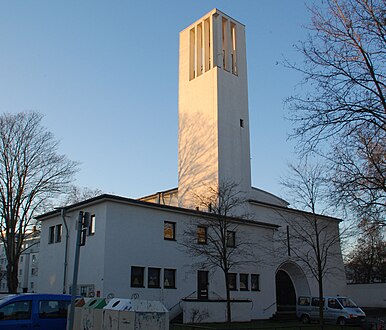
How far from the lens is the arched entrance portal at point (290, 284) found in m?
38.0

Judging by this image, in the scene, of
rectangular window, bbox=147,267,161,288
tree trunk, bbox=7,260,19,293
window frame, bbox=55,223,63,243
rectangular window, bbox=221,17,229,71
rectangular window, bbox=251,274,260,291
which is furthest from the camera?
rectangular window, bbox=221,17,229,71

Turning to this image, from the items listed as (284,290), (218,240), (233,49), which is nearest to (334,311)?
(218,240)

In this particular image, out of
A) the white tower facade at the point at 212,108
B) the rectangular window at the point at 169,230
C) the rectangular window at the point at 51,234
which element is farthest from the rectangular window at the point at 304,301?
the rectangular window at the point at 51,234

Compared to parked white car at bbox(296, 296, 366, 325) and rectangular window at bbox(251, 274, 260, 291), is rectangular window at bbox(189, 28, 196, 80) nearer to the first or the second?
rectangular window at bbox(251, 274, 260, 291)

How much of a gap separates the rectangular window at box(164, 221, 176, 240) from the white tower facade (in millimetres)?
8308

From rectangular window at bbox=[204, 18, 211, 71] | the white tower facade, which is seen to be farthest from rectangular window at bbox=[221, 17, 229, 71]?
rectangular window at bbox=[204, 18, 211, 71]

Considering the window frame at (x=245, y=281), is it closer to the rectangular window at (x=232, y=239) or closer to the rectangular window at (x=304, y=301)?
the rectangular window at (x=232, y=239)

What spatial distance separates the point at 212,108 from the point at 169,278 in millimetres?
16303

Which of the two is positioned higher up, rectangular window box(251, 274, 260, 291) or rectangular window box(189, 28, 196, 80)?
rectangular window box(189, 28, 196, 80)

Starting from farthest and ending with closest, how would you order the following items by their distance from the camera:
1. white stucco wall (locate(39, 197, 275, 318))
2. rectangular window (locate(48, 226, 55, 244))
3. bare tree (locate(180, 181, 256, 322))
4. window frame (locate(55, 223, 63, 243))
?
rectangular window (locate(48, 226, 55, 244))
window frame (locate(55, 223, 63, 243))
bare tree (locate(180, 181, 256, 322))
white stucco wall (locate(39, 197, 275, 318))

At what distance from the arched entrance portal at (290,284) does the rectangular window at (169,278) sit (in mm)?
12422

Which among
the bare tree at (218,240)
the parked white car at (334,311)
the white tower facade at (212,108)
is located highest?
the white tower facade at (212,108)

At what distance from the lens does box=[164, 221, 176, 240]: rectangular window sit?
28812 mm

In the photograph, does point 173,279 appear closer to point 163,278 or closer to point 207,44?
point 163,278
